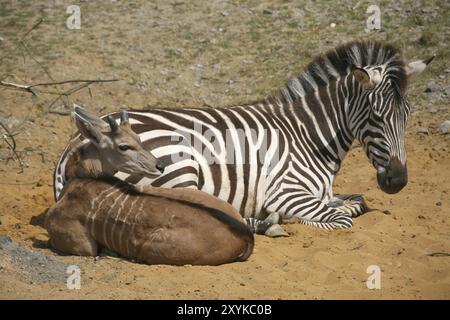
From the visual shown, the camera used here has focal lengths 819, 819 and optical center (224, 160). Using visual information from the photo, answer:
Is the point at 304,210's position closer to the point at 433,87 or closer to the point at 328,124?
the point at 328,124

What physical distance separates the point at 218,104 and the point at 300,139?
3.98 m

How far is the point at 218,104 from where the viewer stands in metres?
15.4

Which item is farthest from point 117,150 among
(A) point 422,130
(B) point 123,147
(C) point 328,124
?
(A) point 422,130

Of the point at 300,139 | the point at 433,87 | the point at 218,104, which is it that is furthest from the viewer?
the point at 218,104

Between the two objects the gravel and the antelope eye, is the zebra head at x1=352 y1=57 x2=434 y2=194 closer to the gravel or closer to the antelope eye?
the antelope eye

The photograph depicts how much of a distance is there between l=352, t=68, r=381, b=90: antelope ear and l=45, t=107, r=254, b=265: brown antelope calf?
2907mm

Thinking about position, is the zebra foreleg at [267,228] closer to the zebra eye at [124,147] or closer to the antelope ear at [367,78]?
the zebra eye at [124,147]

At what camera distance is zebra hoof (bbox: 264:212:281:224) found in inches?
422

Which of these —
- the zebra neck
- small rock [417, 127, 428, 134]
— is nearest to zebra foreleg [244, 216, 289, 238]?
the zebra neck

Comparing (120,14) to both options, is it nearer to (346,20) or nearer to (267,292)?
(346,20)

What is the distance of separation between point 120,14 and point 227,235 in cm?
1025

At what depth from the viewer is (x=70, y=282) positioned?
8328mm

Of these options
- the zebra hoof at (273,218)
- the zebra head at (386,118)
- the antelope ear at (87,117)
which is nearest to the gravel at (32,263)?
the antelope ear at (87,117)

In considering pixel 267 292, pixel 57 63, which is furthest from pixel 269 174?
pixel 57 63
